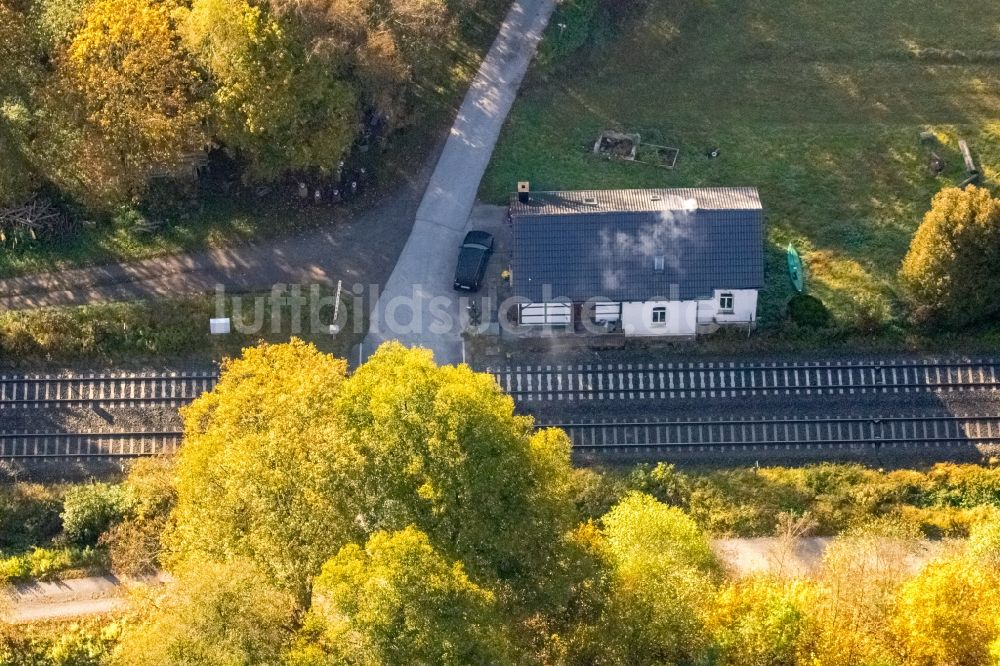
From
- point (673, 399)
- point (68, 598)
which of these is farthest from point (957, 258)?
point (68, 598)

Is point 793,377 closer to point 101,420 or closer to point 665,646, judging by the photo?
point 665,646

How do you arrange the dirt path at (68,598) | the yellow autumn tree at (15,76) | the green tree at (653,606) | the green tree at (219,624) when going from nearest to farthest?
the green tree at (219,624) → the green tree at (653,606) → the dirt path at (68,598) → the yellow autumn tree at (15,76)

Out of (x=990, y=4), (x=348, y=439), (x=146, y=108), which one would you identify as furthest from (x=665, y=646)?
(x=990, y=4)

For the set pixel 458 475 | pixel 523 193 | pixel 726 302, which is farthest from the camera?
pixel 523 193

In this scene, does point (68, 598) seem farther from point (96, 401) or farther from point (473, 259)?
point (473, 259)

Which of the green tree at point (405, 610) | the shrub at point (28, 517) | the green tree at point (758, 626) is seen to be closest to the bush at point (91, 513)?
the shrub at point (28, 517)

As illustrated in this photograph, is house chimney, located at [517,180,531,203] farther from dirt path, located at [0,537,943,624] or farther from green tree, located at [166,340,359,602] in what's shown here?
dirt path, located at [0,537,943,624]

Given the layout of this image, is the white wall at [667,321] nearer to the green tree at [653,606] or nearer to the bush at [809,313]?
the bush at [809,313]

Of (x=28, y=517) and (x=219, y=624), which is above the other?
(x=28, y=517)
